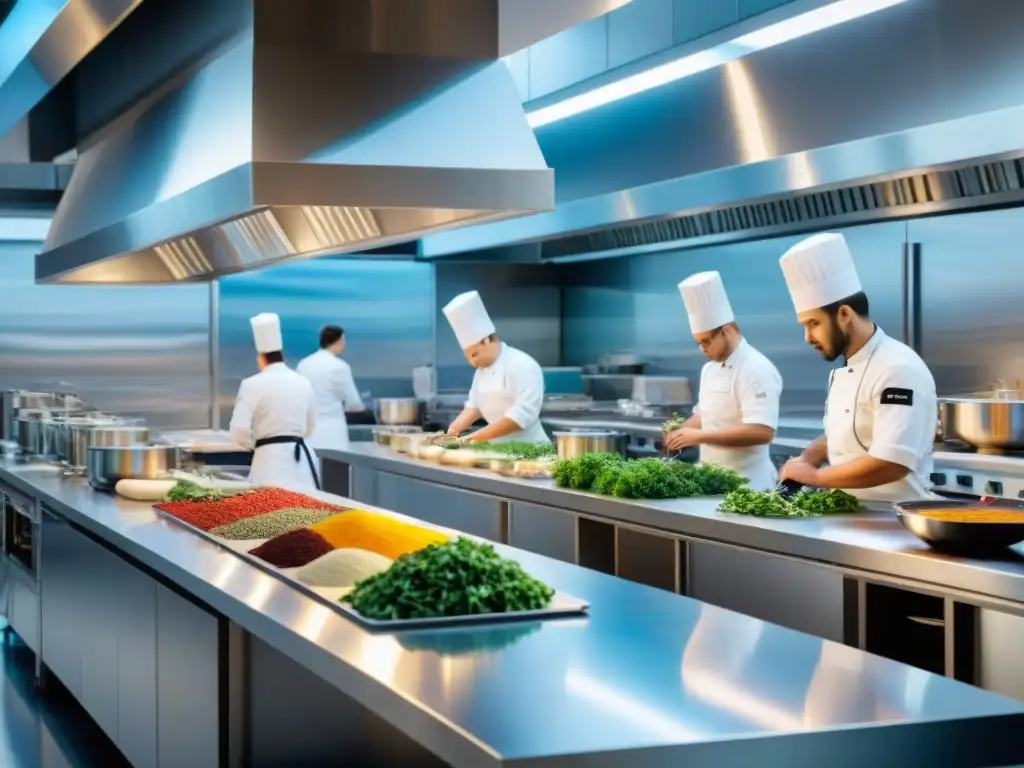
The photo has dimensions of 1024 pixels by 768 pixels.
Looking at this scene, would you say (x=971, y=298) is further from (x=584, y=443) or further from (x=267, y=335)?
(x=267, y=335)

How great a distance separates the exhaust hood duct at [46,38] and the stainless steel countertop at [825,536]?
7.34 feet

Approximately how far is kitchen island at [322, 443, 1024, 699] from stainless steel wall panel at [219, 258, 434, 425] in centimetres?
502

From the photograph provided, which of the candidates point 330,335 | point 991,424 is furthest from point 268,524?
point 330,335

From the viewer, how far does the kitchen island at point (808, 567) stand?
10.4 ft

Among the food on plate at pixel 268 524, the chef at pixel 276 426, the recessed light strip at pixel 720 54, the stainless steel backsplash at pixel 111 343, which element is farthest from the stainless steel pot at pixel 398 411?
the food on plate at pixel 268 524

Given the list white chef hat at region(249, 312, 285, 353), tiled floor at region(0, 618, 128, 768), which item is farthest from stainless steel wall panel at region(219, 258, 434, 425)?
tiled floor at region(0, 618, 128, 768)

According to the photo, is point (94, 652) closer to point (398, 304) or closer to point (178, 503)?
point (178, 503)

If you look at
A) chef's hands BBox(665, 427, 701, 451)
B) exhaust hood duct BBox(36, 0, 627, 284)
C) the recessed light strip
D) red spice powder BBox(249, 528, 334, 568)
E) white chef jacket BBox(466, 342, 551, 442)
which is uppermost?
the recessed light strip

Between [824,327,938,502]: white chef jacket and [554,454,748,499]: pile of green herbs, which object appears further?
[554,454,748,499]: pile of green herbs

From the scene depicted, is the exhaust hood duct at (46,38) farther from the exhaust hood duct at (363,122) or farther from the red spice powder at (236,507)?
the red spice powder at (236,507)

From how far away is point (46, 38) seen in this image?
4.86 metres

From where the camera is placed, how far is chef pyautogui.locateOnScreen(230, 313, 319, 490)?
23.1 ft

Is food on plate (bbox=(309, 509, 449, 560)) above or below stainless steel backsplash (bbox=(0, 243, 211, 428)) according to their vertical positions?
below

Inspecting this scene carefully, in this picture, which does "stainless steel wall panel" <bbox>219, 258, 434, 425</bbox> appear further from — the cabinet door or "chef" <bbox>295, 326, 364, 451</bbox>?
the cabinet door
